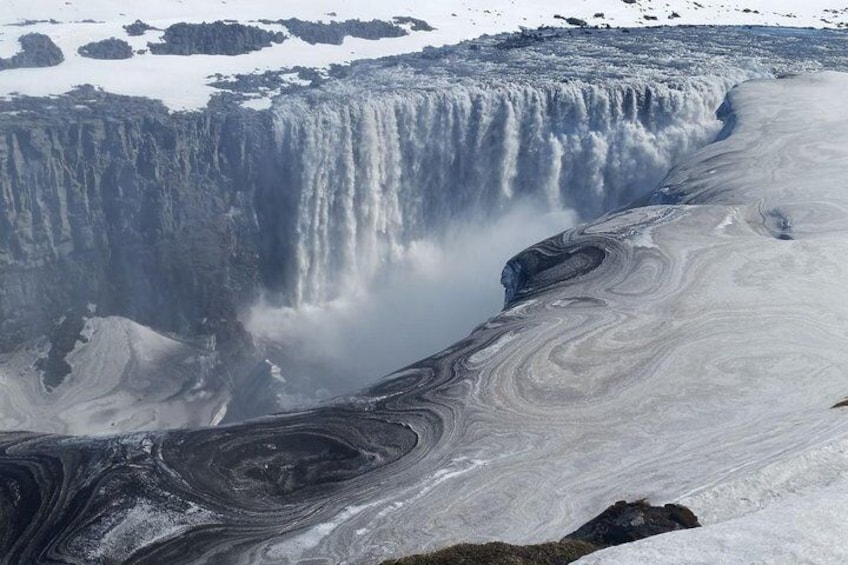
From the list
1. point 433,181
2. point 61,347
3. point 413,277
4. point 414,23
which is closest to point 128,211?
point 61,347

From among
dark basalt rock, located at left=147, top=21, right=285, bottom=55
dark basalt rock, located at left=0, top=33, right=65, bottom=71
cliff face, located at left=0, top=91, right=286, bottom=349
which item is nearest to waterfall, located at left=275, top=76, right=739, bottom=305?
cliff face, located at left=0, top=91, right=286, bottom=349

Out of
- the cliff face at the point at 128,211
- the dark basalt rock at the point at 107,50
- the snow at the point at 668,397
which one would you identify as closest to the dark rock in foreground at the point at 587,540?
the snow at the point at 668,397

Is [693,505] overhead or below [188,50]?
below

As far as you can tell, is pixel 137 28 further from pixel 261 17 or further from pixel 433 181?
pixel 433 181

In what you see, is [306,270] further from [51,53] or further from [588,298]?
[588,298]

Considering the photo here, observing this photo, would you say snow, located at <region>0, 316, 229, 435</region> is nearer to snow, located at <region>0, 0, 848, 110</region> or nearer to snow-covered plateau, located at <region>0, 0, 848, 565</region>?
snow-covered plateau, located at <region>0, 0, 848, 565</region>

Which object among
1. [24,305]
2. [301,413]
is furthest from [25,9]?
[301,413]
